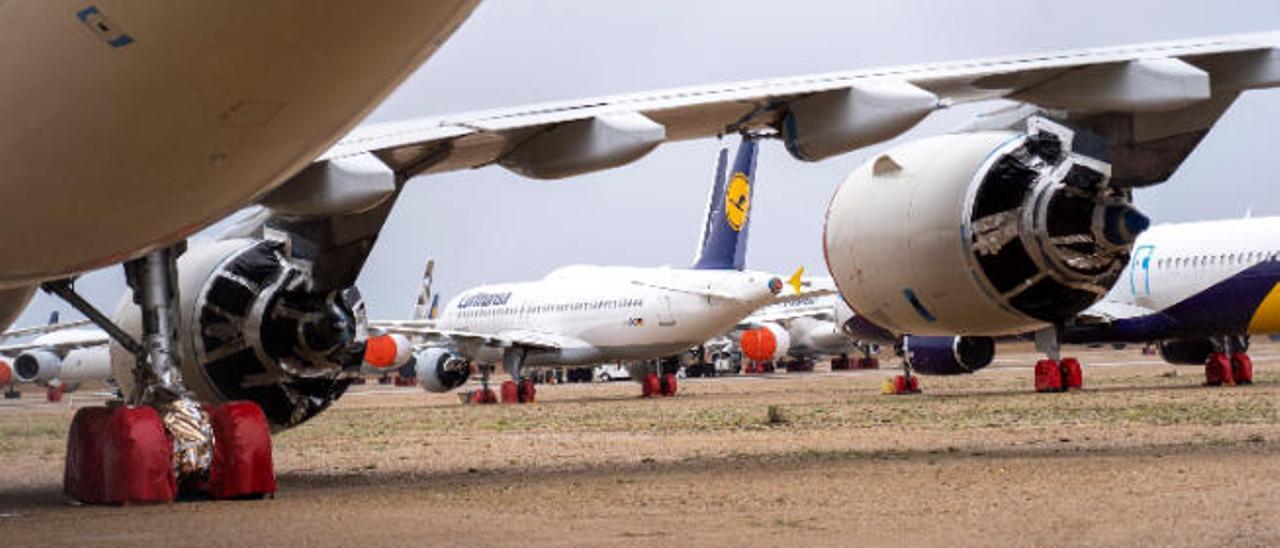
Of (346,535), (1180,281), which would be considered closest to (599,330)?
(1180,281)

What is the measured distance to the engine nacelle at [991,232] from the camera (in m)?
13.1

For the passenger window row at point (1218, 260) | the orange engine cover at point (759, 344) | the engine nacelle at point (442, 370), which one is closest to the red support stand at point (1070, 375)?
the passenger window row at point (1218, 260)

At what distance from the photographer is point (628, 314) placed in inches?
1866

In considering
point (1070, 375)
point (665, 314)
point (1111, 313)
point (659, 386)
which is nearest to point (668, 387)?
point (659, 386)

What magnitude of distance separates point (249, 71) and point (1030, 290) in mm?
7428

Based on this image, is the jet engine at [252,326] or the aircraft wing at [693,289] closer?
the jet engine at [252,326]

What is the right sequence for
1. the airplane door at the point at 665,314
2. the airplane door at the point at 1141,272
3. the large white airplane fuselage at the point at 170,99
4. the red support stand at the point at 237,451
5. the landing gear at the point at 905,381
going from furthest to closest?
the airplane door at the point at 665,314
the landing gear at the point at 905,381
the airplane door at the point at 1141,272
the red support stand at the point at 237,451
the large white airplane fuselage at the point at 170,99

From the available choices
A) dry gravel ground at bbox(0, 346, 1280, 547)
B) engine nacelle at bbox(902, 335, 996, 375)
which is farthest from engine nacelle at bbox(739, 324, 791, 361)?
dry gravel ground at bbox(0, 346, 1280, 547)

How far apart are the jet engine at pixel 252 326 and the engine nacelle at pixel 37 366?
60917mm

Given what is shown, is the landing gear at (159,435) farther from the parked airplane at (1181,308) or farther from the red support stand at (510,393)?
the red support stand at (510,393)

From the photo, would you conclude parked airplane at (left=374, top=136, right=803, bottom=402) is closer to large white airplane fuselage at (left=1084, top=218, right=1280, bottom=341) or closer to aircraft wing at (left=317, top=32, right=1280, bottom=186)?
large white airplane fuselage at (left=1084, top=218, right=1280, bottom=341)

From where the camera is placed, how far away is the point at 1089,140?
13367 mm

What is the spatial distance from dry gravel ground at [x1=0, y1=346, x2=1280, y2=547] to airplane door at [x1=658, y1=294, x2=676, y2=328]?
21.2m

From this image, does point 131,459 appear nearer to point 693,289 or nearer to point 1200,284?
point 1200,284
